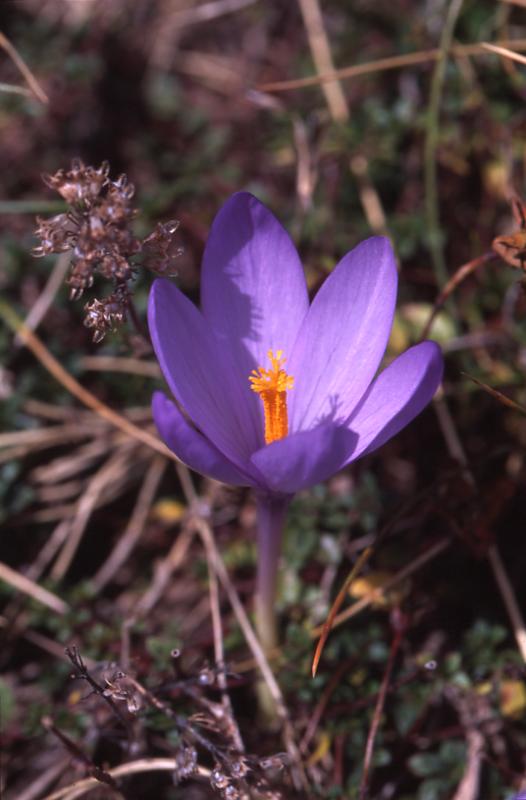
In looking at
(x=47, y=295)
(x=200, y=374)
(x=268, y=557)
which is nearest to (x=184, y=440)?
(x=200, y=374)

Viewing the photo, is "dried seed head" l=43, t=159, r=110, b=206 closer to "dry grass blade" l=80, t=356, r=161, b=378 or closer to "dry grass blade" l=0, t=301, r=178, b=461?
"dry grass blade" l=0, t=301, r=178, b=461

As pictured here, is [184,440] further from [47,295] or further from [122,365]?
[47,295]

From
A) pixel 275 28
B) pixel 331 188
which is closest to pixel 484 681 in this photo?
pixel 331 188

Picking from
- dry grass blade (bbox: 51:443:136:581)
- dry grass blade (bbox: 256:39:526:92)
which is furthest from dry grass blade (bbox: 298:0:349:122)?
dry grass blade (bbox: 51:443:136:581)

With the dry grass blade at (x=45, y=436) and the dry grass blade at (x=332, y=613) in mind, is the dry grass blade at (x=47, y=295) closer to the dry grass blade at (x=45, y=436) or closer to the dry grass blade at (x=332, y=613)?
the dry grass blade at (x=45, y=436)

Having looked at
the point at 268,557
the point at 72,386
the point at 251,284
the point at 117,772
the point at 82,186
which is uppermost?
the point at 82,186

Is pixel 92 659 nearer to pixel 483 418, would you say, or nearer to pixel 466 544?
pixel 466 544
